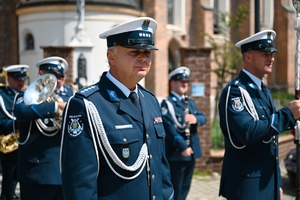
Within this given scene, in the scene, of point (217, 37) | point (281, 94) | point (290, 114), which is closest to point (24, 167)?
point (290, 114)

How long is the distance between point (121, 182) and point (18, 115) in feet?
7.56

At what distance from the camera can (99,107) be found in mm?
2340

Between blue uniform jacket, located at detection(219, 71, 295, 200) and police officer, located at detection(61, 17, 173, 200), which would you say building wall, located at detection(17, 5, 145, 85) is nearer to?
blue uniform jacket, located at detection(219, 71, 295, 200)

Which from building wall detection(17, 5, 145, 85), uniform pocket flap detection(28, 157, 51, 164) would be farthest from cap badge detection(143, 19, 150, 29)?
building wall detection(17, 5, 145, 85)

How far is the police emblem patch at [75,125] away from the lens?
225 centimetres

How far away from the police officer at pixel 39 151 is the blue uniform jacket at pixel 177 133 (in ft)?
6.32

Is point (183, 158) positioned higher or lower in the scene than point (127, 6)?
lower

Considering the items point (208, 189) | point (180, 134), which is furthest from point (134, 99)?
point (208, 189)

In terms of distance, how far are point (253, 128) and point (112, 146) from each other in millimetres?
1502

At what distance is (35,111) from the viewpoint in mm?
4078

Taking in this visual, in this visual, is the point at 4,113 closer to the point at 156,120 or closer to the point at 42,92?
the point at 42,92

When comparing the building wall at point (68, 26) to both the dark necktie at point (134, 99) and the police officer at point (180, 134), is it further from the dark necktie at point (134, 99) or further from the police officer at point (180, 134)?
the dark necktie at point (134, 99)

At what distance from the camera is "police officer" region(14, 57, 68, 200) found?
4078mm

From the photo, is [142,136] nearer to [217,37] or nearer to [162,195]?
[162,195]
